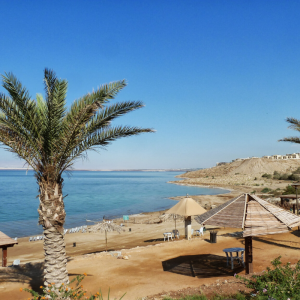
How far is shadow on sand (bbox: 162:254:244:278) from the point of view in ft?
27.1

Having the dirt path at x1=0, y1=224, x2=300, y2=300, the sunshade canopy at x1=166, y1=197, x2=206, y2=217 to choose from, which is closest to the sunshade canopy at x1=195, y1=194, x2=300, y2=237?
the dirt path at x1=0, y1=224, x2=300, y2=300

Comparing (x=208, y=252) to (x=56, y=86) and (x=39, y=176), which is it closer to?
(x=39, y=176)

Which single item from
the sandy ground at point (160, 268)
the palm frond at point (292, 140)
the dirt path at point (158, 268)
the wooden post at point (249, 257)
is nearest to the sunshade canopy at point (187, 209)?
the sandy ground at point (160, 268)

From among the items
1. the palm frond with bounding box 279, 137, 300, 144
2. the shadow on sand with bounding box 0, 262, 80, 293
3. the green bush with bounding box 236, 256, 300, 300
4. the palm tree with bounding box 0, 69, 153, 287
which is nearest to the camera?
the green bush with bounding box 236, 256, 300, 300

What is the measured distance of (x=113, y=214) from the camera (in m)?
37.6

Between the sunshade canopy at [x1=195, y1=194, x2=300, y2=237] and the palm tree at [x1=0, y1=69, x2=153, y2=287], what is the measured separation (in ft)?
12.6

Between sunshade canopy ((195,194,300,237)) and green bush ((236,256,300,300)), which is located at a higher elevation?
sunshade canopy ((195,194,300,237))

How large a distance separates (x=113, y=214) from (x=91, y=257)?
89.4ft

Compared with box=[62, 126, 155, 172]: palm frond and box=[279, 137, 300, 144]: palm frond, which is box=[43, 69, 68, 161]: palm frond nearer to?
box=[62, 126, 155, 172]: palm frond

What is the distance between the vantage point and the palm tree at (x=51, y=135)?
6492mm

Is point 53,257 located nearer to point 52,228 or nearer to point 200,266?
point 52,228

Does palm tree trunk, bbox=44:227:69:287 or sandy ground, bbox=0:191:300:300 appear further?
sandy ground, bbox=0:191:300:300

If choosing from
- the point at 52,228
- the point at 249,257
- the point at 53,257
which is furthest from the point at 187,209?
the point at 52,228

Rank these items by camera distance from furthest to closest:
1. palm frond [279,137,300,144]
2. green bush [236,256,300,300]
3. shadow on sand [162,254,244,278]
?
1. palm frond [279,137,300,144]
2. shadow on sand [162,254,244,278]
3. green bush [236,256,300,300]
